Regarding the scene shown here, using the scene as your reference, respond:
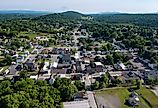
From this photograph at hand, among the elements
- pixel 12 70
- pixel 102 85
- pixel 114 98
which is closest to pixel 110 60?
pixel 102 85

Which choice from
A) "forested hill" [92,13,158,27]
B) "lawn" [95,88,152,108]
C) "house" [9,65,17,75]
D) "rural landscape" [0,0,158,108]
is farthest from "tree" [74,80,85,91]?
"forested hill" [92,13,158,27]

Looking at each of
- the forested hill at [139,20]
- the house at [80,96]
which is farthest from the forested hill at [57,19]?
the house at [80,96]

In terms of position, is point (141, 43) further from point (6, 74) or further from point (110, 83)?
point (6, 74)

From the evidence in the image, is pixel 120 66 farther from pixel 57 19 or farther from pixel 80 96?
pixel 57 19

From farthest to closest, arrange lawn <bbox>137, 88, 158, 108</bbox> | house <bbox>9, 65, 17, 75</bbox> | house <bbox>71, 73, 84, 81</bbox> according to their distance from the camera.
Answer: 1. house <bbox>9, 65, 17, 75</bbox>
2. house <bbox>71, 73, 84, 81</bbox>
3. lawn <bbox>137, 88, 158, 108</bbox>

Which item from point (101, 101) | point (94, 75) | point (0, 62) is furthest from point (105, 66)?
point (0, 62)

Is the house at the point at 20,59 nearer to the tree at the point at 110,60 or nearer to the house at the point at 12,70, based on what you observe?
the house at the point at 12,70

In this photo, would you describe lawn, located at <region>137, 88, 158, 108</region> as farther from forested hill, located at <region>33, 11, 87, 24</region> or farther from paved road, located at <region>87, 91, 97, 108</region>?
forested hill, located at <region>33, 11, 87, 24</region>
